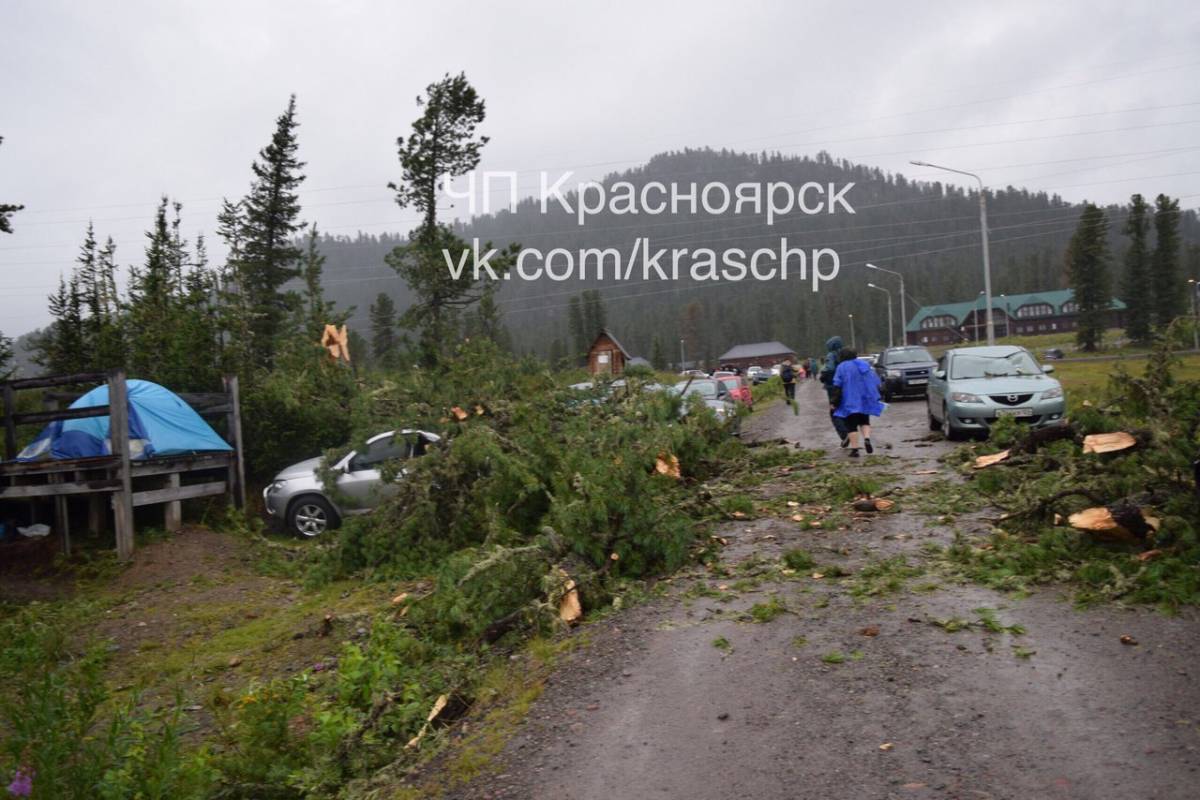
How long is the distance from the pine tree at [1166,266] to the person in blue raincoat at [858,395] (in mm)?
83209

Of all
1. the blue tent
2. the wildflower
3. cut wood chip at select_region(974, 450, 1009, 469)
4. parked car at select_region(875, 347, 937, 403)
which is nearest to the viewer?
the wildflower

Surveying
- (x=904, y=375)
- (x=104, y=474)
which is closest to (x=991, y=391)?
(x=104, y=474)

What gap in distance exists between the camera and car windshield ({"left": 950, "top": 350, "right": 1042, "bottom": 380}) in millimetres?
14555

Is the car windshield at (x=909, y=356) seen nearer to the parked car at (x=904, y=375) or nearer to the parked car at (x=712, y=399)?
the parked car at (x=904, y=375)

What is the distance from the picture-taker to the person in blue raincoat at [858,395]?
12812 mm

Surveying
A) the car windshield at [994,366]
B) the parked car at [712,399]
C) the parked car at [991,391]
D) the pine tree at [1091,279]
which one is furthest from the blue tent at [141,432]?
the pine tree at [1091,279]

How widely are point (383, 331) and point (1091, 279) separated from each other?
212 ft

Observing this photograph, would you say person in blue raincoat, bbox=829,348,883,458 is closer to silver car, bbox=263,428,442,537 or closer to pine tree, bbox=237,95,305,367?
silver car, bbox=263,428,442,537

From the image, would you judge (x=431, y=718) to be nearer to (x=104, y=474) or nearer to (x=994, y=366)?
(x=104, y=474)

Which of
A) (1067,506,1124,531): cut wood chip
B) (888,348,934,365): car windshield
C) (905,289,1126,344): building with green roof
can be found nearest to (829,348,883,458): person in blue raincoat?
(1067,506,1124,531): cut wood chip

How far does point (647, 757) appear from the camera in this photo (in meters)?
4.17

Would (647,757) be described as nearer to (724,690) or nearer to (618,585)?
(724,690)

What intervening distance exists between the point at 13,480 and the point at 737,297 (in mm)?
175161

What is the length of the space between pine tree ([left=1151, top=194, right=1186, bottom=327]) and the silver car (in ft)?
289
